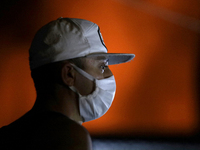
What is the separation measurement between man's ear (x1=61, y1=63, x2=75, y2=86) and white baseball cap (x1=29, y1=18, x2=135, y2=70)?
0.14 ft

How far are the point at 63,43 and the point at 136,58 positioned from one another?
122 cm

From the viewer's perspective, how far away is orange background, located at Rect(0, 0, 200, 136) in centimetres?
191

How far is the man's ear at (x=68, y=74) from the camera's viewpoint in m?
0.93

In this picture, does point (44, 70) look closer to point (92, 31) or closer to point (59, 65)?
point (59, 65)

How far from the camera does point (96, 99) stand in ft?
3.36

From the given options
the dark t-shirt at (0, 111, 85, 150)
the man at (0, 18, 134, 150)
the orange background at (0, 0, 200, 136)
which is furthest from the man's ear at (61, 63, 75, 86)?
the orange background at (0, 0, 200, 136)

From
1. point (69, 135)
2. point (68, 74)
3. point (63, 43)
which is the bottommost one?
point (69, 135)

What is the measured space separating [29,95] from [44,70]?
3.53 feet

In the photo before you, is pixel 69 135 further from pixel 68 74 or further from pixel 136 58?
pixel 136 58

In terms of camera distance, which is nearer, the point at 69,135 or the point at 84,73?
the point at 69,135

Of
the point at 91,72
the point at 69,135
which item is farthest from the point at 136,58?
the point at 69,135

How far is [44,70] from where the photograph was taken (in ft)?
3.11

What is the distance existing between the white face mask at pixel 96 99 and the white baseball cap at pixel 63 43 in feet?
0.27

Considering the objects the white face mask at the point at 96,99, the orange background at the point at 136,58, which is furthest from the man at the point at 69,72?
the orange background at the point at 136,58
